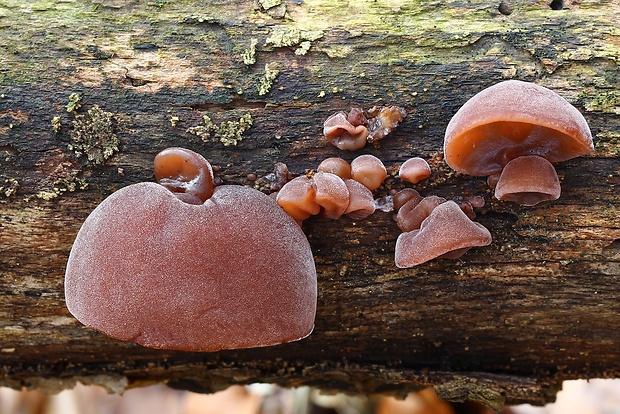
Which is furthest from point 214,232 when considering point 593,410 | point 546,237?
point 593,410

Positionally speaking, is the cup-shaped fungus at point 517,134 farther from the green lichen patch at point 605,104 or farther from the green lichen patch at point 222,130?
the green lichen patch at point 222,130

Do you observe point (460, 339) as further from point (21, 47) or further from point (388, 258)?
point (21, 47)

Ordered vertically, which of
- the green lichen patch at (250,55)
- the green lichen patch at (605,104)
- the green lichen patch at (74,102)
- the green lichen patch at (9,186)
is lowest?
the green lichen patch at (9,186)

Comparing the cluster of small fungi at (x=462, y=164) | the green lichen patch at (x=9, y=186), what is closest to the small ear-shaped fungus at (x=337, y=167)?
the cluster of small fungi at (x=462, y=164)

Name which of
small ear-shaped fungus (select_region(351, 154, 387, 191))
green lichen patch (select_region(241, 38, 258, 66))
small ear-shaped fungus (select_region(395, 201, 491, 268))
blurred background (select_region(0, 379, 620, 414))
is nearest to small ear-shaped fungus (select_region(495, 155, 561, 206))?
small ear-shaped fungus (select_region(395, 201, 491, 268))

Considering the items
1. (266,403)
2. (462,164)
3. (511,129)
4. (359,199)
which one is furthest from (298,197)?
(266,403)

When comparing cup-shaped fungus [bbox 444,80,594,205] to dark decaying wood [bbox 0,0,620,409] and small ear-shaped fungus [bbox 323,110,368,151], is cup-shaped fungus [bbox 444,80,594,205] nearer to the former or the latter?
dark decaying wood [bbox 0,0,620,409]
